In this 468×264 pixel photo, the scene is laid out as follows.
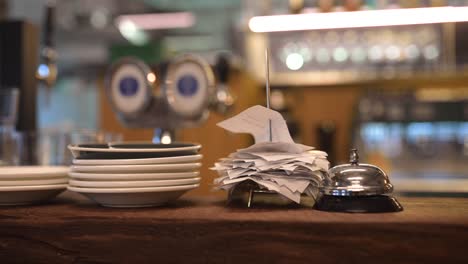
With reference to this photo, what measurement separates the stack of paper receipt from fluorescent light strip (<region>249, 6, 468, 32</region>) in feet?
7.11

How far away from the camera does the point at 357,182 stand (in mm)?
1152

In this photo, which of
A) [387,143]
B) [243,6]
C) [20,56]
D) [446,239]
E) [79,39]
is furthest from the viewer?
[243,6]

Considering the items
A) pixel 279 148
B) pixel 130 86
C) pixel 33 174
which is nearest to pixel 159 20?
pixel 130 86

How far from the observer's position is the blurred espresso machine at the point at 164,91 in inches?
76.7

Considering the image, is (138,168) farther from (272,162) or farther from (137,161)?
(272,162)

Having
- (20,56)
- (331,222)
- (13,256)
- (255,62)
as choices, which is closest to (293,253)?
(331,222)

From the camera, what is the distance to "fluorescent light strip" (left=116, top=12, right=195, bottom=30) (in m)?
5.29

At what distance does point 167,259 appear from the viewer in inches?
44.0

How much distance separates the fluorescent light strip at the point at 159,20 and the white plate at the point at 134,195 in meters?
4.10

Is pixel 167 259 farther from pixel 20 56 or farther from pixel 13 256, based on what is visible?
pixel 20 56

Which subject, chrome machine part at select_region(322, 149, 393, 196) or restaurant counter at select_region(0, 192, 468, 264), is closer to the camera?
restaurant counter at select_region(0, 192, 468, 264)

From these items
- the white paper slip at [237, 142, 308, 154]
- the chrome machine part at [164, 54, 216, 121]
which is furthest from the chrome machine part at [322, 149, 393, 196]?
the chrome machine part at [164, 54, 216, 121]

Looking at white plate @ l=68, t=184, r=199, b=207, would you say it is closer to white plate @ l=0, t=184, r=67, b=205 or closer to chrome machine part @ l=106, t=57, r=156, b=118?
white plate @ l=0, t=184, r=67, b=205

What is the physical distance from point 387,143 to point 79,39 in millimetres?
3172
